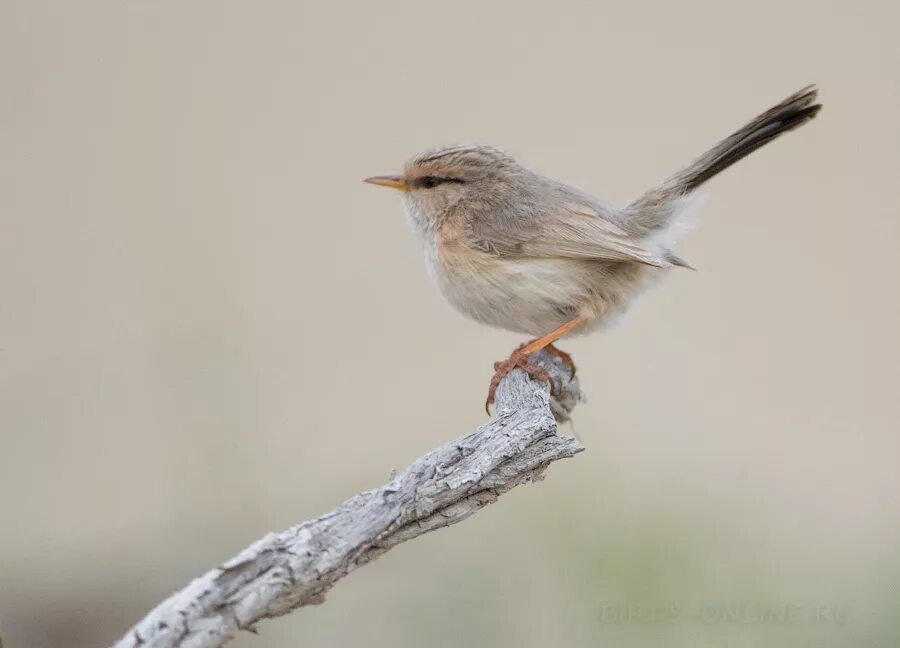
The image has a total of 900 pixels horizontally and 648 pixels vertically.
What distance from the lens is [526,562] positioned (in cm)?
404

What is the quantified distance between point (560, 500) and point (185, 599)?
2.65 m

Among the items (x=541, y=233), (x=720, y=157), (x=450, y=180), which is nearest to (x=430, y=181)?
(x=450, y=180)

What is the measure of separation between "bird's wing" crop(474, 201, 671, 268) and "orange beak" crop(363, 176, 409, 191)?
1.71ft

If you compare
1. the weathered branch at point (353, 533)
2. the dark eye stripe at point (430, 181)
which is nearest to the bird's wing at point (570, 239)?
the dark eye stripe at point (430, 181)

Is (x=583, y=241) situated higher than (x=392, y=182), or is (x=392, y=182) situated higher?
(x=392, y=182)

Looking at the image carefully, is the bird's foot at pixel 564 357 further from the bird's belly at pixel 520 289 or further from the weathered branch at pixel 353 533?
the weathered branch at pixel 353 533

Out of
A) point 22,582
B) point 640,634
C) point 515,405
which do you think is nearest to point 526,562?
point 640,634

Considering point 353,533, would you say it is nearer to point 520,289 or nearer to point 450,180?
point 520,289

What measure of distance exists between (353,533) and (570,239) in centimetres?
199

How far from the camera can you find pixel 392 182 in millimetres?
4148

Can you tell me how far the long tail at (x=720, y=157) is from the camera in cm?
381

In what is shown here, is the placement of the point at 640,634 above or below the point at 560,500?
below

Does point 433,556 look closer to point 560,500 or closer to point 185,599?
point 560,500

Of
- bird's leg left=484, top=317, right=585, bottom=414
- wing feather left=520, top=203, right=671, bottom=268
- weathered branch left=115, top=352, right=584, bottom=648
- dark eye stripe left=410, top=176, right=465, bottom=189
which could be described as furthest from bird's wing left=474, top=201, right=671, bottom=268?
weathered branch left=115, top=352, right=584, bottom=648
